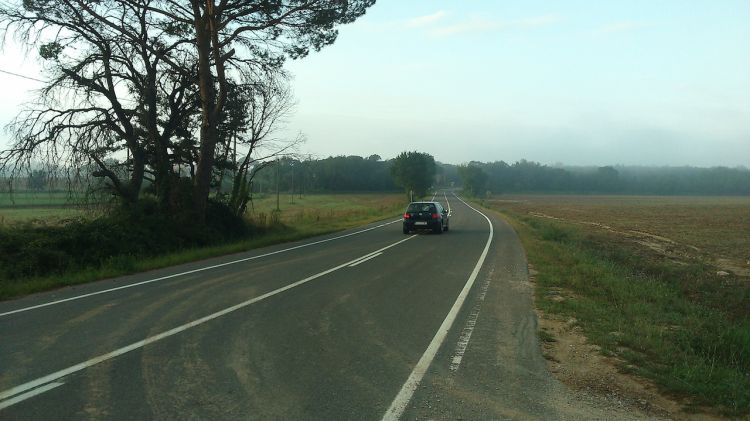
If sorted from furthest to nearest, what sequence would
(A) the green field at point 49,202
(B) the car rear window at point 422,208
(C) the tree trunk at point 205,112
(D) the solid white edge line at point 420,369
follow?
(B) the car rear window at point 422,208 → (C) the tree trunk at point 205,112 → (A) the green field at point 49,202 → (D) the solid white edge line at point 420,369

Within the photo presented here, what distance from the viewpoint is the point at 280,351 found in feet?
20.2

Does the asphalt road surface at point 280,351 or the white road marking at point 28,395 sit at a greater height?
the white road marking at point 28,395

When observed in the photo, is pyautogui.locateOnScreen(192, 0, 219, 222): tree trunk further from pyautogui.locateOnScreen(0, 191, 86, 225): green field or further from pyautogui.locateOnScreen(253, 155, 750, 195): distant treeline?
pyautogui.locateOnScreen(253, 155, 750, 195): distant treeline

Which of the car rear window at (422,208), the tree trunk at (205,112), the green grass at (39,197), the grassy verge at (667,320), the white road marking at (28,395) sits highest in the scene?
the tree trunk at (205,112)

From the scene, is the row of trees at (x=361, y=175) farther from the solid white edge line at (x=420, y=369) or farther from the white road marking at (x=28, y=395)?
the white road marking at (x=28, y=395)

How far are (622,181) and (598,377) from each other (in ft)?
632

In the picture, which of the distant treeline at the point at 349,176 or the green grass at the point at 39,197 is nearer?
the green grass at the point at 39,197

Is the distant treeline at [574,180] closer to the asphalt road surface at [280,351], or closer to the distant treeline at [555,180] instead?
the distant treeline at [555,180]

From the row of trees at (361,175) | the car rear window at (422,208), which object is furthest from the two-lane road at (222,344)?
the row of trees at (361,175)

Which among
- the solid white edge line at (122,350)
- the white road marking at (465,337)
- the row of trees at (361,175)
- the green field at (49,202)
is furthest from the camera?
the row of trees at (361,175)

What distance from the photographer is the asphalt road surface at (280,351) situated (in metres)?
4.56

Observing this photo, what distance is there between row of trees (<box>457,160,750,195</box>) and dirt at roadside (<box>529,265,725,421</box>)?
481ft

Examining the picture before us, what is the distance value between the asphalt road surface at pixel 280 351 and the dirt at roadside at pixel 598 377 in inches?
8.2

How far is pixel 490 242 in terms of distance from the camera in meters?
21.2
